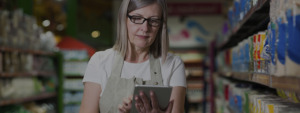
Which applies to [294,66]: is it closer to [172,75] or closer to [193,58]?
[172,75]

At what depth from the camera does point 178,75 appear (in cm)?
239

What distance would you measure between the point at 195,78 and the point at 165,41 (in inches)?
348

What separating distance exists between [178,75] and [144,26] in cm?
35

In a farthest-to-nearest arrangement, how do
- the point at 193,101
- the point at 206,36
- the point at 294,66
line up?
the point at 206,36 → the point at 193,101 → the point at 294,66

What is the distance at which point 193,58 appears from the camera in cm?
1103

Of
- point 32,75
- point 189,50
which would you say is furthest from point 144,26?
point 189,50

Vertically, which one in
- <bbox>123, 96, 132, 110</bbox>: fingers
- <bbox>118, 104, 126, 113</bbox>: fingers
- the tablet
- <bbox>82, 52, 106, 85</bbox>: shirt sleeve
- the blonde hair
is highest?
the blonde hair

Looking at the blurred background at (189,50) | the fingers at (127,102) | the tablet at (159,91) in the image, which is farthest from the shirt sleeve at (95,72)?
the blurred background at (189,50)

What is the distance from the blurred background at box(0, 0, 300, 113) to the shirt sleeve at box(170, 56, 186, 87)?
422 millimetres

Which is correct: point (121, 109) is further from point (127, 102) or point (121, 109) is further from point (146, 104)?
point (146, 104)

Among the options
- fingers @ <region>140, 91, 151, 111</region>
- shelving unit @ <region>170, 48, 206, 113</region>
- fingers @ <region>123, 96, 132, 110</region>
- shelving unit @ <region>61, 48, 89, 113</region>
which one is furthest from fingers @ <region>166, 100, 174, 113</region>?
shelving unit @ <region>170, 48, 206, 113</region>

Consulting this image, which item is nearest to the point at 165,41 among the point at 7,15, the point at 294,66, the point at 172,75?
the point at 172,75

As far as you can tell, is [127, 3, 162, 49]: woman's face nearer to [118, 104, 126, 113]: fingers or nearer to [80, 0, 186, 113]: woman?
[80, 0, 186, 113]: woman

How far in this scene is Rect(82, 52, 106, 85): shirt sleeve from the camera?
236 cm
